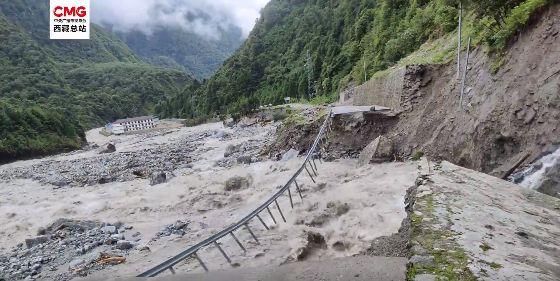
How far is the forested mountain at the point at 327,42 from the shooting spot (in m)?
16.7

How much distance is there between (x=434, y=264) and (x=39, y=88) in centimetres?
15700

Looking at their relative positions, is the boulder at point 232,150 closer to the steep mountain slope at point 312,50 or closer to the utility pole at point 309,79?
the steep mountain slope at point 312,50

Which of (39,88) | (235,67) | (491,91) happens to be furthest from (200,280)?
(39,88)

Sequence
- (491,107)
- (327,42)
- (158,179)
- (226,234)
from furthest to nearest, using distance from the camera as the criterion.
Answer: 1. (327,42)
2. (158,179)
3. (491,107)
4. (226,234)

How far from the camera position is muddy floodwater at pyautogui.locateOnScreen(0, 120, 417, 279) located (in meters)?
10.1

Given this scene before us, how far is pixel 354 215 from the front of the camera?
1160 centimetres

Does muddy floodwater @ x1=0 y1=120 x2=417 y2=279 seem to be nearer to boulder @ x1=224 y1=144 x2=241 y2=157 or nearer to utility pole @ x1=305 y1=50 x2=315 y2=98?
boulder @ x1=224 y1=144 x2=241 y2=157

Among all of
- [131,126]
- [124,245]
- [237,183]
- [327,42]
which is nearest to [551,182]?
[124,245]

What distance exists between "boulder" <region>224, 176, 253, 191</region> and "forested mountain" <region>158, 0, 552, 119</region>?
36.6 feet

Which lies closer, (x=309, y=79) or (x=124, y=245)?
(x=124, y=245)

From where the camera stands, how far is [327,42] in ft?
301

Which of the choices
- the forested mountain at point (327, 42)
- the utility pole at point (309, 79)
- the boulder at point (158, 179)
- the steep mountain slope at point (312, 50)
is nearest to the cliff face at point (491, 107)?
the forested mountain at point (327, 42)

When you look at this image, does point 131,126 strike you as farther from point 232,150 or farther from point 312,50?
point 232,150

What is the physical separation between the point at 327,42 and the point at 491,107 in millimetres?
81012
